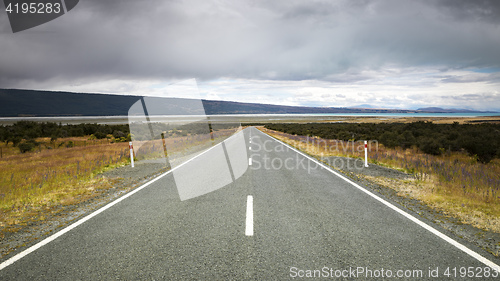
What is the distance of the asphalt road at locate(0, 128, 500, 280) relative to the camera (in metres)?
3.36

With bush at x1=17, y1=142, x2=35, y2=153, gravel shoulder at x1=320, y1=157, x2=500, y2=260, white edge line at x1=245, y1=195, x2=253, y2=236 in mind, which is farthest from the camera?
Answer: bush at x1=17, y1=142, x2=35, y2=153

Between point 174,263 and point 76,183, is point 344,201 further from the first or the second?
point 76,183

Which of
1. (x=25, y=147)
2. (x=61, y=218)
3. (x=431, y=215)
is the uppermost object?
(x=25, y=147)

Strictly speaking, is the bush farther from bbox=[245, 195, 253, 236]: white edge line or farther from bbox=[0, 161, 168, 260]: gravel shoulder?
bbox=[245, 195, 253, 236]: white edge line

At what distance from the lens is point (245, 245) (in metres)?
4.05

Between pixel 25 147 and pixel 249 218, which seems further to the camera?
pixel 25 147

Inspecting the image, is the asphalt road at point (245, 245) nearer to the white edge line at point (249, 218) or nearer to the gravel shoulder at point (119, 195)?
the white edge line at point (249, 218)

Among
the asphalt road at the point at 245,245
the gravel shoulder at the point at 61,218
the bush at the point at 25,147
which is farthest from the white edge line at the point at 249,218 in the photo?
the bush at the point at 25,147

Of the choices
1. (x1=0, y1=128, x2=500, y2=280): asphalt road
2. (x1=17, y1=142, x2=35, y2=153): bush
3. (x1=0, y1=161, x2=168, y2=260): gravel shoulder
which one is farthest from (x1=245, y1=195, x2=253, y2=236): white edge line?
(x1=17, y1=142, x2=35, y2=153): bush

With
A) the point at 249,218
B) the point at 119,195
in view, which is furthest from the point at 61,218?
the point at 249,218

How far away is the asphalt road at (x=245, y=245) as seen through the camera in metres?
3.36

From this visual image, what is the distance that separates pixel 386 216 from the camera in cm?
539

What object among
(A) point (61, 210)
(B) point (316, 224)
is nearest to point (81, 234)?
(A) point (61, 210)

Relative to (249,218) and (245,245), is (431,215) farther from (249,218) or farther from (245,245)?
(245,245)
